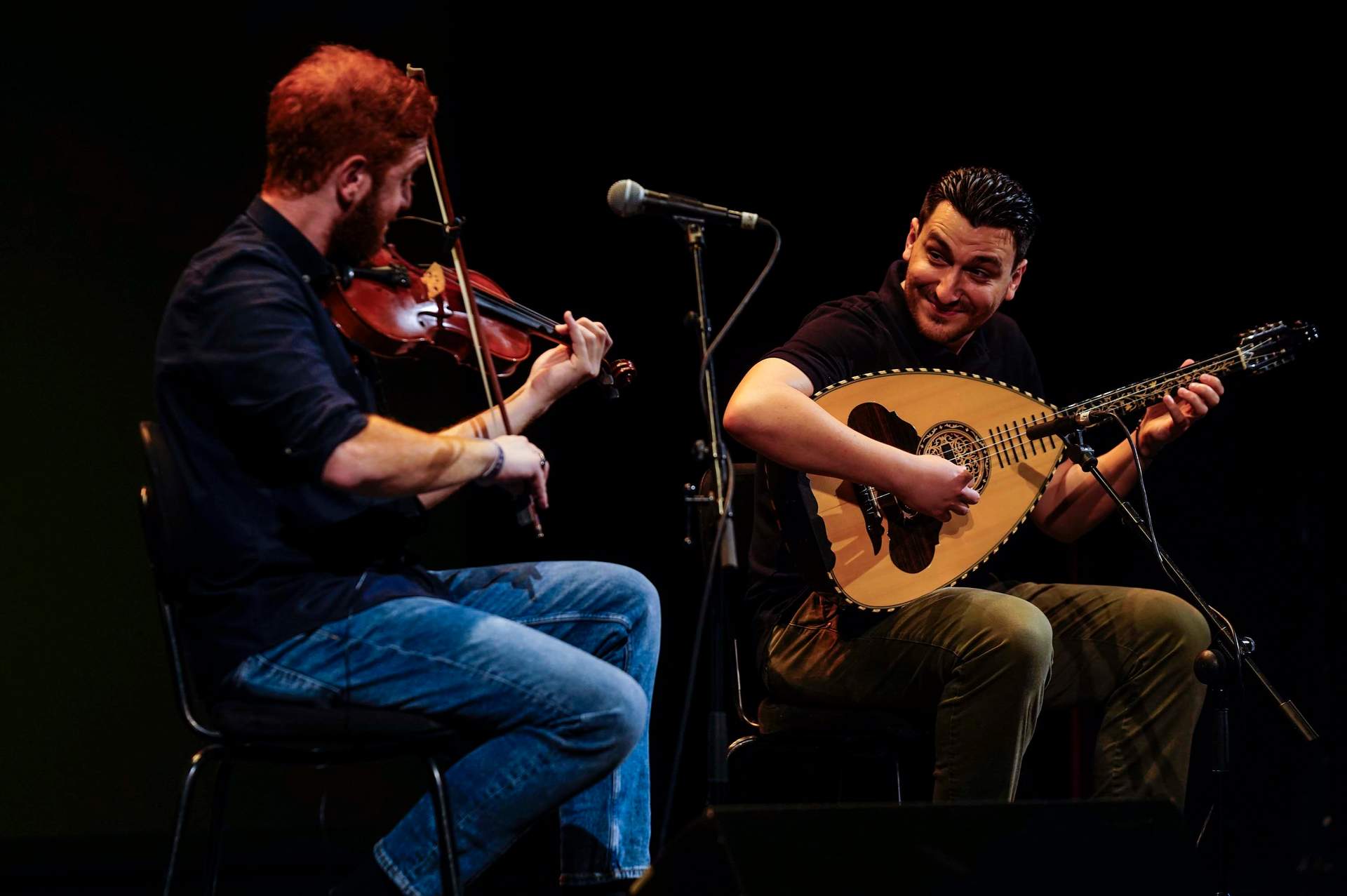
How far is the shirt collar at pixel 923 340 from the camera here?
298 cm

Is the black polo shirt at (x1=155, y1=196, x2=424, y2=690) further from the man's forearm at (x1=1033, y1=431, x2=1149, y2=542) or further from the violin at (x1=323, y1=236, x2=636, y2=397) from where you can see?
the man's forearm at (x1=1033, y1=431, x2=1149, y2=542)

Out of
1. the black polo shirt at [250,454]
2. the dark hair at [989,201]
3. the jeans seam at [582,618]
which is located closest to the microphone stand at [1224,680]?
the dark hair at [989,201]

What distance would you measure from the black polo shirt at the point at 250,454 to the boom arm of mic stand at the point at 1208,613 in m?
1.47

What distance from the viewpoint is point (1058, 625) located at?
2.84 metres

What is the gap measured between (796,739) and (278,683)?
1.21 meters

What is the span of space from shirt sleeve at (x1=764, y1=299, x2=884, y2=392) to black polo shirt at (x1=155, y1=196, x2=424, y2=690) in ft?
3.84

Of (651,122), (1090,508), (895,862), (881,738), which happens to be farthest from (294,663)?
(651,122)

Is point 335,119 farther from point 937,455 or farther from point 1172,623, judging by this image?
point 1172,623

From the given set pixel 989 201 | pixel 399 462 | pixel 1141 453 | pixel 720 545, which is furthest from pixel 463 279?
pixel 1141 453

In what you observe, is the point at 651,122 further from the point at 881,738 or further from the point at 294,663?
the point at 294,663

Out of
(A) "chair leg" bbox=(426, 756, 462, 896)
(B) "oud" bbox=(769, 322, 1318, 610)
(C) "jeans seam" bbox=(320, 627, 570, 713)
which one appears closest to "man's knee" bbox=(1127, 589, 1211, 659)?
(B) "oud" bbox=(769, 322, 1318, 610)

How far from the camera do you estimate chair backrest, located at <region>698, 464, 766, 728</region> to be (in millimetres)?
2930

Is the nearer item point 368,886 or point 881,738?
point 368,886

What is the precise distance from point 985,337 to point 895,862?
164 cm
